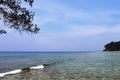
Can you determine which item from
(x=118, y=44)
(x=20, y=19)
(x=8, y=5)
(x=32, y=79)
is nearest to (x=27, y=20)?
(x=20, y=19)

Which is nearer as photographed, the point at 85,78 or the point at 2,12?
the point at 2,12

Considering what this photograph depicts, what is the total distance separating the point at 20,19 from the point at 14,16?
0.36 meters

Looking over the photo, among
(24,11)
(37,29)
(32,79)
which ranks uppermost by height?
(24,11)

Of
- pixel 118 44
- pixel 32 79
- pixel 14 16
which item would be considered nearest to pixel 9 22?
pixel 14 16

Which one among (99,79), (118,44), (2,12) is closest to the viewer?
(2,12)

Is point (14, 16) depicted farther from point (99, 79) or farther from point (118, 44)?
point (118, 44)

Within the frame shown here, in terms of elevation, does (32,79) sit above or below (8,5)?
below

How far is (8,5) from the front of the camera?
14016mm

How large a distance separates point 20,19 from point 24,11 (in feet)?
1.70

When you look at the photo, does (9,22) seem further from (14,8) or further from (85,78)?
(85,78)

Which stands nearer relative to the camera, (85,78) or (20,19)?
(20,19)

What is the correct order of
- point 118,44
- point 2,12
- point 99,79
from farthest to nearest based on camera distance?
1. point 118,44
2. point 99,79
3. point 2,12

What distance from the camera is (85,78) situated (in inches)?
813

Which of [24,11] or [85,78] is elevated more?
[24,11]
